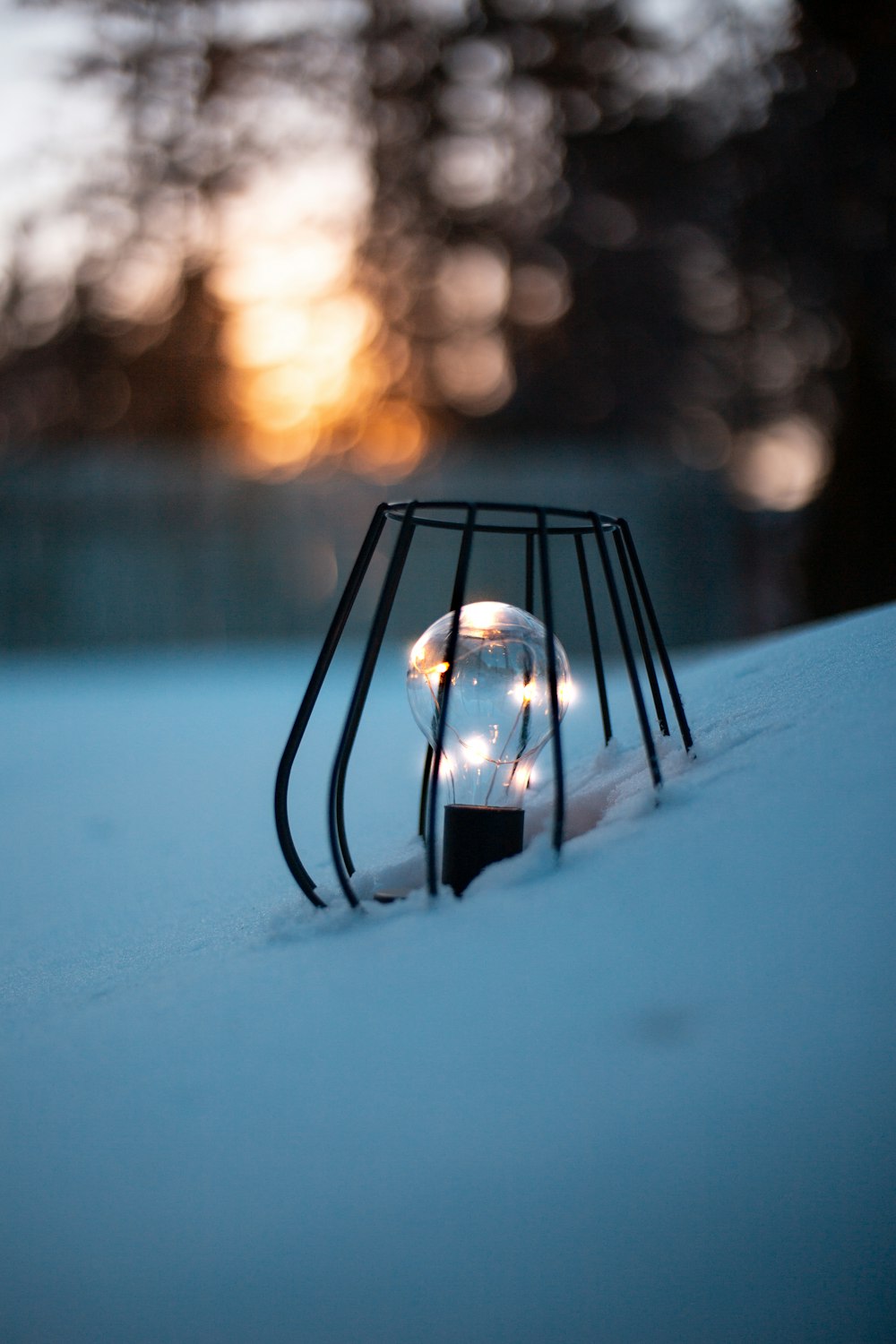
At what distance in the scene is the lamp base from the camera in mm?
1019

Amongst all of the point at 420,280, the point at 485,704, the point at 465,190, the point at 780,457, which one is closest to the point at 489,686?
the point at 485,704

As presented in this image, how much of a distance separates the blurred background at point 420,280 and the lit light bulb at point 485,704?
615cm

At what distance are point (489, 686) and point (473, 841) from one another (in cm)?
16

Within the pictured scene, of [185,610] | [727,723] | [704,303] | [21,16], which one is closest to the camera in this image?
[727,723]

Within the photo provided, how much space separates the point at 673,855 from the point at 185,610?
265 inches

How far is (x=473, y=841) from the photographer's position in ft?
3.35

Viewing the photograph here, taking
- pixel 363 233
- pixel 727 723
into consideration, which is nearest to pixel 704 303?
pixel 363 233

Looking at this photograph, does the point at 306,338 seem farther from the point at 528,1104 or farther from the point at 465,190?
the point at 528,1104

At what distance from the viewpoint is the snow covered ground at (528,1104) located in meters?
0.61

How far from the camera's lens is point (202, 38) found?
9.02 m

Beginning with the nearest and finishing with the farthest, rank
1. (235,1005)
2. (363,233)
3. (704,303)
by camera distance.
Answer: (235,1005)
(363,233)
(704,303)

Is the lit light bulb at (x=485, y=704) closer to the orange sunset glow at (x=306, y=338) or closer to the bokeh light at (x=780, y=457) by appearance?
the orange sunset glow at (x=306, y=338)

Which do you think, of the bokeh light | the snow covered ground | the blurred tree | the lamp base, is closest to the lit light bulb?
the lamp base

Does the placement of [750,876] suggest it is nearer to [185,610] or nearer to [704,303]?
[185,610]
